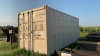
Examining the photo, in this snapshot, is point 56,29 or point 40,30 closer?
point 40,30

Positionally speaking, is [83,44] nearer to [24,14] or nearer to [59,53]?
[59,53]

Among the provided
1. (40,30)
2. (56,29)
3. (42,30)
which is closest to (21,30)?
(40,30)

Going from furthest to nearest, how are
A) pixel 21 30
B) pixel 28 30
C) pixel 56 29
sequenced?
1. pixel 21 30
2. pixel 28 30
3. pixel 56 29

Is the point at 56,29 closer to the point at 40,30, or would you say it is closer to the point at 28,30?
the point at 40,30

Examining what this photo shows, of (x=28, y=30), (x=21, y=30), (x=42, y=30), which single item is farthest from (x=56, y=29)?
(x=21, y=30)

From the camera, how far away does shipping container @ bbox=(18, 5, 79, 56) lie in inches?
245

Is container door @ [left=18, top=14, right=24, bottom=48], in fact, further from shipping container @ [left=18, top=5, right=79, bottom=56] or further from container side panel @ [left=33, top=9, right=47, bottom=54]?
container side panel @ [left=33, top=9, right=47, bottom=54]

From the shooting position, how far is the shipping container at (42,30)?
6.22 metres

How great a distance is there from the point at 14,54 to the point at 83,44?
13.1ft

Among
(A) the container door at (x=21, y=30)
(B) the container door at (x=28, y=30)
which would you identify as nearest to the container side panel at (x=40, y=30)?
(B) the container door at (x=28, y=30)

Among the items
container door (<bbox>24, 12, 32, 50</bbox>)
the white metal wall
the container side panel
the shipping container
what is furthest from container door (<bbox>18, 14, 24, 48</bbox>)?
the white metal wall

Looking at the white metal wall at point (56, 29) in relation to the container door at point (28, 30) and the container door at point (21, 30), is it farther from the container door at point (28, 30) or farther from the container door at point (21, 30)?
the container door at point (21, 30)

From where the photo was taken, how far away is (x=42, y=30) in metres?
6.39

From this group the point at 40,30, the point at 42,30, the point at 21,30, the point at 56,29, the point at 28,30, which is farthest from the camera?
the point at 21,30
